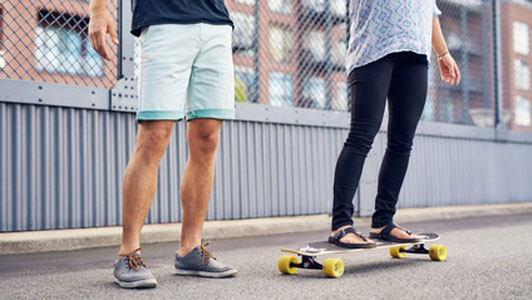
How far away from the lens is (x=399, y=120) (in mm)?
2881

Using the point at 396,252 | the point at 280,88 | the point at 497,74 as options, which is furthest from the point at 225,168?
the point at 497,74

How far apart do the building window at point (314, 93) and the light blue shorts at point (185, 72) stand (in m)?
3.72

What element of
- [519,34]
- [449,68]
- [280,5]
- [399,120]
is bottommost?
[399,120]

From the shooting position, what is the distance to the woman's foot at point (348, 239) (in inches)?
97.5

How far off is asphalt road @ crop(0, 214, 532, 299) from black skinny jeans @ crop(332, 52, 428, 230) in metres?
0.32

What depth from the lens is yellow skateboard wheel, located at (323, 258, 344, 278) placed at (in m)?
2.34

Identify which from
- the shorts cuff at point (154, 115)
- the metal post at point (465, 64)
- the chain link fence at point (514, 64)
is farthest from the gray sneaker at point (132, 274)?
the chain link fence at point (514, 64)

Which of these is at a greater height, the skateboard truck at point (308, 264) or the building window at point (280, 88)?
the building window at point (280, 88)

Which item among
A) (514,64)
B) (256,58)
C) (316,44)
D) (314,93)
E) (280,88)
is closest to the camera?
(256,58)

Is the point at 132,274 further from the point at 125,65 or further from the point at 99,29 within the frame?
the point at 125,65

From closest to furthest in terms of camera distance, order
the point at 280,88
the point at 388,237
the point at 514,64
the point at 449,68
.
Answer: the point at 388,237 → the point at 449,68 → the point at 280,88 → the point at 514,64

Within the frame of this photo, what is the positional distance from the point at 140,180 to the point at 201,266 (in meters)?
0.47

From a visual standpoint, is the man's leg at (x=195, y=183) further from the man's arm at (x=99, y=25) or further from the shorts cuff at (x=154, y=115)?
the man's arm at (x=99, y=25)

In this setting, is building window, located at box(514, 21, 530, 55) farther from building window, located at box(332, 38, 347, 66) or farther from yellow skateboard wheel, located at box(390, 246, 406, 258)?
yellow skateboard wheel, located at box(390, 246, 406, 258)
